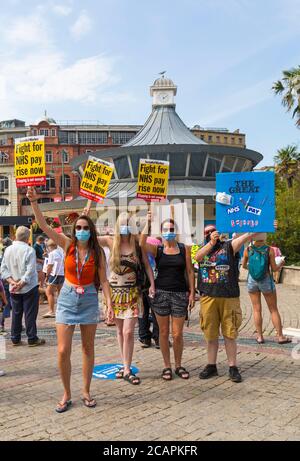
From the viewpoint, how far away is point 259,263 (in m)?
7.22

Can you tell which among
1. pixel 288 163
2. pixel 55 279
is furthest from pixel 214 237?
pixel 288 163

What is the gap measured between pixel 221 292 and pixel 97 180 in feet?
11.5

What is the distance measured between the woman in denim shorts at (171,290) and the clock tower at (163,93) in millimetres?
43252

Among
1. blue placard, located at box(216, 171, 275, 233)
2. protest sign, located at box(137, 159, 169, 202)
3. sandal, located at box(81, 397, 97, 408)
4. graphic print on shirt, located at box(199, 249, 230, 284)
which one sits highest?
protest sign, located at box(137, 159, 169, 202)

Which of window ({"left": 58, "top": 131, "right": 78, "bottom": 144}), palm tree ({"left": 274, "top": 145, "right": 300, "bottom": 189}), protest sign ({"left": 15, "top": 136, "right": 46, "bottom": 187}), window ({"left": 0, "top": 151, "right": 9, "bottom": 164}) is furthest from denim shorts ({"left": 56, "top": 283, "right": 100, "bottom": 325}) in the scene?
window ({"left": 58, "top": 131, "right": 78, "bottom": 144})

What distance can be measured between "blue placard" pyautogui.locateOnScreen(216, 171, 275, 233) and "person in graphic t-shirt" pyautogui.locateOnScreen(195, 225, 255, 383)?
17 centimetres

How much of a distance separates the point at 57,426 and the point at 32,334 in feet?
11.0

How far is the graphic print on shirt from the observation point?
552 cm

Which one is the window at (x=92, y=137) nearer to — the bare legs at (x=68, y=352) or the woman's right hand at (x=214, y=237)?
the woman's right hand at (x=214, y=237)

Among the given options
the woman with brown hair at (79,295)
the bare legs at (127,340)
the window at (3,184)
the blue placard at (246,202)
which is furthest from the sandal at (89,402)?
the window at (3,184)

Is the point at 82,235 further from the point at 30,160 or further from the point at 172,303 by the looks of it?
the point at 30,160

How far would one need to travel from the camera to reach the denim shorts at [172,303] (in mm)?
5477

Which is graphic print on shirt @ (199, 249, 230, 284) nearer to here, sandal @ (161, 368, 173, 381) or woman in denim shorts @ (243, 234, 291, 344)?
sandal @ (161, 368, 173, 381)
